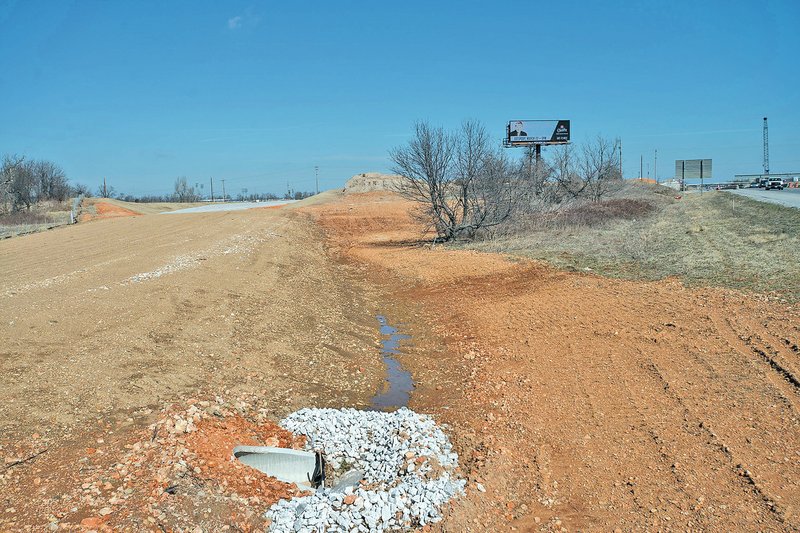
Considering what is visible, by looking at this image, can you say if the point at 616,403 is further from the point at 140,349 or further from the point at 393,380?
the point at 140,349

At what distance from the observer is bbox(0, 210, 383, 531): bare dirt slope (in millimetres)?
6828

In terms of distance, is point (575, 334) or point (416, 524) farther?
point (575, 334)

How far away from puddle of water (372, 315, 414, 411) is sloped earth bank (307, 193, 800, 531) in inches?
10.0

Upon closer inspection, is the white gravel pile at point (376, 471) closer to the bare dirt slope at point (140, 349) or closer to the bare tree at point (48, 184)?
the bare dirt slope at point (140, 349)

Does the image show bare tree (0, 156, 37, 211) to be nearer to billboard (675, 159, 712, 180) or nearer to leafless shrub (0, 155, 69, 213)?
leafless shrub (0, 155, 69, 213)

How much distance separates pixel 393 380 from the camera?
35.6 feet

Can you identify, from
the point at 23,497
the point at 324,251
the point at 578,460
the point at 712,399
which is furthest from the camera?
the point at 324,251

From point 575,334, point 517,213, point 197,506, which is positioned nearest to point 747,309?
point 575,334

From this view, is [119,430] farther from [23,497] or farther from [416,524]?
[416,524]

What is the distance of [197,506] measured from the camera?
5.95 metres

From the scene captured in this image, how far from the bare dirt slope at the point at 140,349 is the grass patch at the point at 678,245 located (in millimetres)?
7583

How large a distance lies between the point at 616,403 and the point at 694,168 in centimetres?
5011

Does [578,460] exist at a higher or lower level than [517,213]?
lower

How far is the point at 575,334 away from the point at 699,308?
2670 mm
